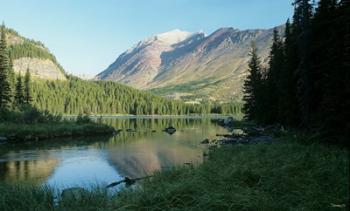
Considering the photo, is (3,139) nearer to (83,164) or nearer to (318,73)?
(83,164)

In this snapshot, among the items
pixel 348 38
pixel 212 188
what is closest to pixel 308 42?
pixel 348 38

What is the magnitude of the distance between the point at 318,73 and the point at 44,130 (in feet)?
131

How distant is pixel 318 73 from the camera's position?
36.1 metres

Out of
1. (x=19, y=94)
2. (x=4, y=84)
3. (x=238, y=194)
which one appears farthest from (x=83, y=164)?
(x=19, y=94)

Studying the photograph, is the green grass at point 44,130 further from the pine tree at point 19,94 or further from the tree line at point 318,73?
the tree line at point 318,73

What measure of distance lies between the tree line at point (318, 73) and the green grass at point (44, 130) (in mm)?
29904

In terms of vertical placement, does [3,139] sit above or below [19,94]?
below

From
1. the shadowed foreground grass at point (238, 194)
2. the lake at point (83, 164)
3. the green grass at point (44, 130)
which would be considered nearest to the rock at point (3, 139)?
the green grass at point (44, 130)

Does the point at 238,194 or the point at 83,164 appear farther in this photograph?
the point at 83,164

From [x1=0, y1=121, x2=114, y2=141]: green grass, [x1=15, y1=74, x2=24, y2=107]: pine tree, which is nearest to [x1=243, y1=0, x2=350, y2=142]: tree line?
[x1=0, y1=121, x2=114, y2=141]: green grass

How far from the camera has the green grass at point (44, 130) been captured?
52.7m

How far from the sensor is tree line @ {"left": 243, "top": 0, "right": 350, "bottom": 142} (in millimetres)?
24625

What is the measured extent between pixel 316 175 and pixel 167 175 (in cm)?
704

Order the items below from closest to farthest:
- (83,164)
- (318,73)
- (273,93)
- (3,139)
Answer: (83,164) → (318,73) → (3,139) → (273,93)
